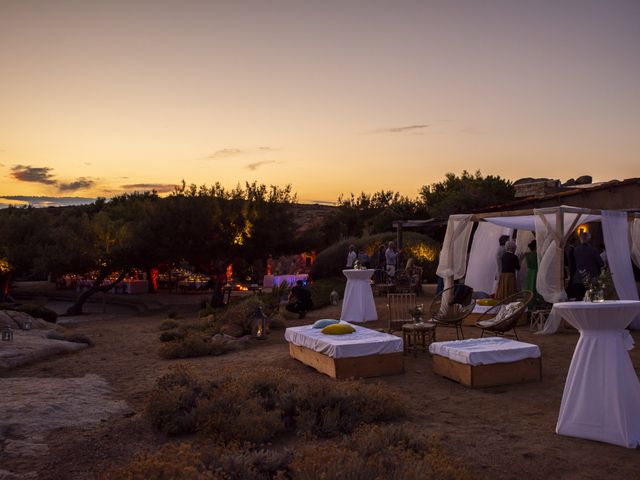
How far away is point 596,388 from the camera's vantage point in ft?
16.0

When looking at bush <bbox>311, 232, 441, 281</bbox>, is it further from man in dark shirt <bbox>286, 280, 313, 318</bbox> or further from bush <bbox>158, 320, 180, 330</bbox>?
bush <bbox>158, 320, 180, 330</bbox>

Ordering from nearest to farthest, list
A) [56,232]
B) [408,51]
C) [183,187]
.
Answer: [408,51]
[183,187]
[56,232]

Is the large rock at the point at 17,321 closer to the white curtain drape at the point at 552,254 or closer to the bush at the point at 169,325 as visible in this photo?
the bush at the point at 169,325

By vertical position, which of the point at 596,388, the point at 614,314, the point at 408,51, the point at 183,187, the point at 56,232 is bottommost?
the point at 596,388

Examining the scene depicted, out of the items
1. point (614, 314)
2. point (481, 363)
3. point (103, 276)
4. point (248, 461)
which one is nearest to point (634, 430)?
point (614, 314)

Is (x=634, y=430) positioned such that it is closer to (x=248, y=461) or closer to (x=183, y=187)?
(x=248, y=461)

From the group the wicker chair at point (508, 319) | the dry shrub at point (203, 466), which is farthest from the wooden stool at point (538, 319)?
the dry shrub at point (203, 466)

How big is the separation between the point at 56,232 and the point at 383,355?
76.1ft

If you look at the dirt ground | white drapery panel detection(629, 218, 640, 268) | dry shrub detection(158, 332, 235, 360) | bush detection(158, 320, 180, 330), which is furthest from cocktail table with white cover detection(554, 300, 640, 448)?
bush detection(158, 320, 180, 330)

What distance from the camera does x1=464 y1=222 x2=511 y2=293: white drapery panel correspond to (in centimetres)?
1473

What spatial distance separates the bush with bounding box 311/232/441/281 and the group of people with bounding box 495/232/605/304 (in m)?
9.89

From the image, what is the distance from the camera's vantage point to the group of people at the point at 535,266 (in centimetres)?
1111

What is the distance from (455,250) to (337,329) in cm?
589

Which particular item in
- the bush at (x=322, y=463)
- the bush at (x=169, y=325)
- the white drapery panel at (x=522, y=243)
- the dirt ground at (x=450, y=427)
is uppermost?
the white drapery panel at (x=522, y=243)
